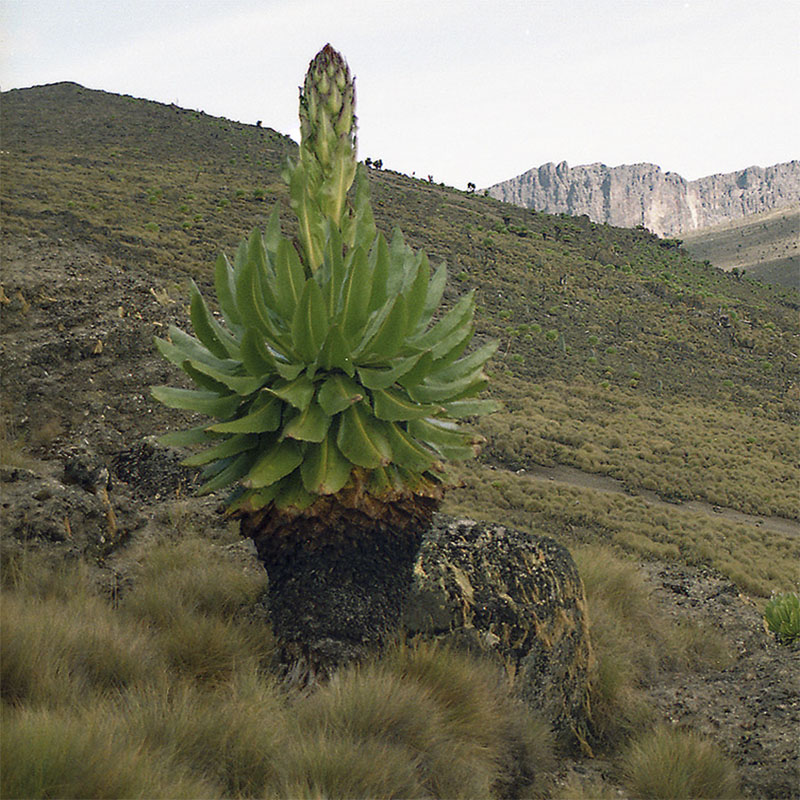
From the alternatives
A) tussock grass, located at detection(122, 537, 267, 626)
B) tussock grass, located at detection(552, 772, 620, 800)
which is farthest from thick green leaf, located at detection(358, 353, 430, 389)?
tussock grass, located at detection(552, 772, 620, 800)

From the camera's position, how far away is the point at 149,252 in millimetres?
23359

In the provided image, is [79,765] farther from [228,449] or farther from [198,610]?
[198,610]

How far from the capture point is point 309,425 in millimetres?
2902

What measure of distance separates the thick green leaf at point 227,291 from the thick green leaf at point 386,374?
0.74 metres

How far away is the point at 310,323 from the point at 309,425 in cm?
46

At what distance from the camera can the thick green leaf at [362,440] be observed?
2865 millimetres

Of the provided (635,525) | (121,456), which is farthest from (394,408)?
(635,525)

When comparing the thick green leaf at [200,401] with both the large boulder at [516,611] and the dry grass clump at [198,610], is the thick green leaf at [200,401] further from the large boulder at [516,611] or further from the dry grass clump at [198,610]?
the large boulder at [516,611]

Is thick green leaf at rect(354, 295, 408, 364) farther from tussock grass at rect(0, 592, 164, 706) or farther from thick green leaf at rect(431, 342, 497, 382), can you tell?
tussock grass at rect(0, 592, 164, 706)

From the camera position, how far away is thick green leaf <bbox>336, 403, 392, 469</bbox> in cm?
287

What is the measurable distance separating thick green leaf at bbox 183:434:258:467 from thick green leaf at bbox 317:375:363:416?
431mm

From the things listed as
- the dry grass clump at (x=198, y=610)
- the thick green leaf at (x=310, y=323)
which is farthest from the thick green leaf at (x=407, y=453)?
the dry grass clump at (x=198, y=610)

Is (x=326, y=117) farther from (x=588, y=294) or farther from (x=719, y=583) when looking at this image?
(x=588, y=294)

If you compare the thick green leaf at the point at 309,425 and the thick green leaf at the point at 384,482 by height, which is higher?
the thick green leaf at the point at 309,425
